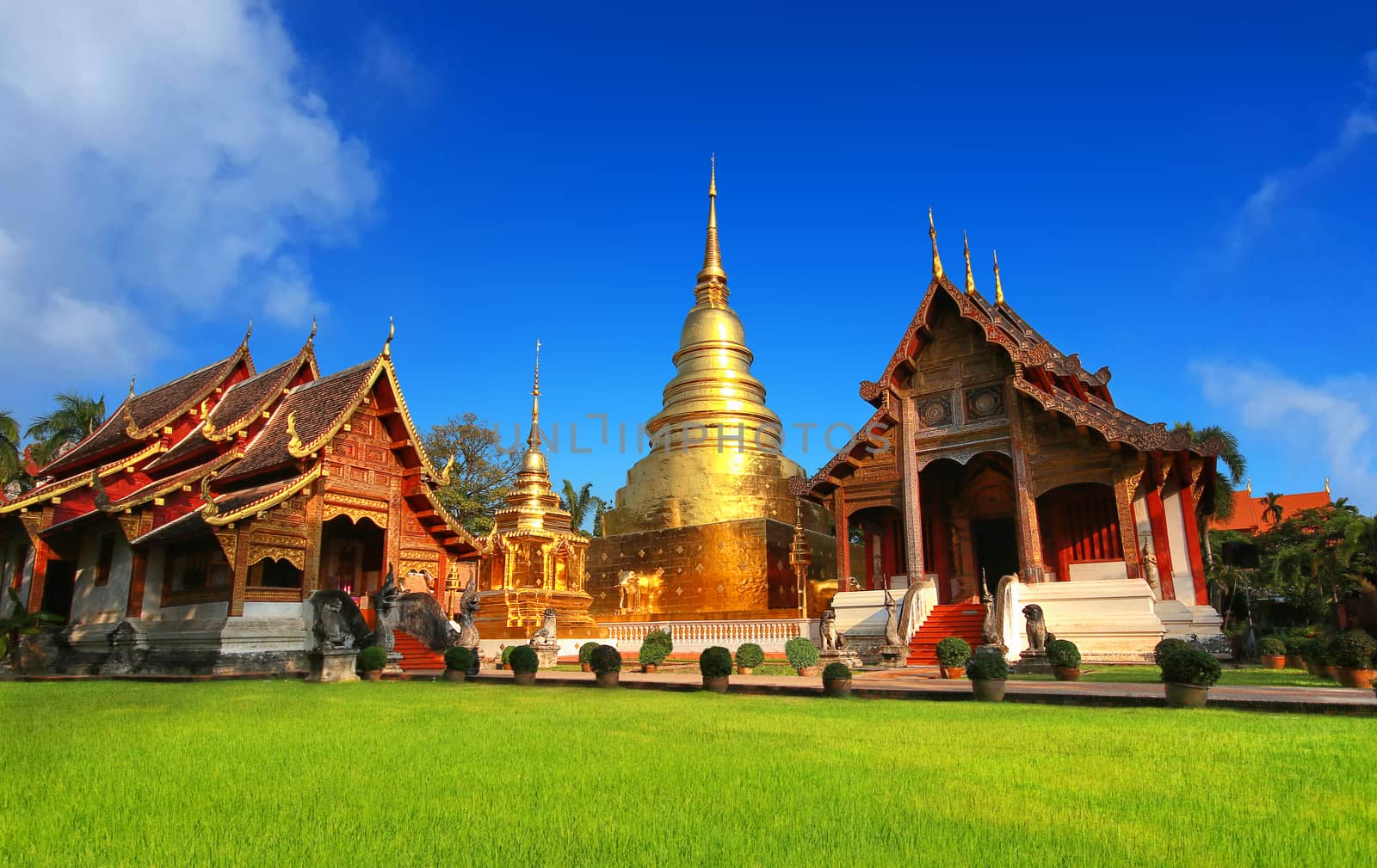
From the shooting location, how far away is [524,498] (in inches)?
1059

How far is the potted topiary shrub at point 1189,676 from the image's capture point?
807 cm

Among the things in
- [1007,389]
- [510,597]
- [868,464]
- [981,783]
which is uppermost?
[1007,389]

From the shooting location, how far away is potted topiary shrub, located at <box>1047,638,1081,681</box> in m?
12.5

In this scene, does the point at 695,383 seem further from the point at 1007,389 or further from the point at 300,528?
the point at 300,528

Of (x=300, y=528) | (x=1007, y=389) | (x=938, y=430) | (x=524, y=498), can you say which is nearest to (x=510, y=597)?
(x=524, y=498)

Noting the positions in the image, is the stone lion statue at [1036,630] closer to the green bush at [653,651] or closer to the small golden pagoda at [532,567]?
the green bush at [653,651]

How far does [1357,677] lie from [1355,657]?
29cm

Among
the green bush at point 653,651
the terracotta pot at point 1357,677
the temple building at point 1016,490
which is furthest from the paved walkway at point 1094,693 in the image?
the temple building at point 1016,490

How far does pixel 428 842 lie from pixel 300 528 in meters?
14.6

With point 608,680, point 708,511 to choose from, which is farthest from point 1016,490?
point 608,680

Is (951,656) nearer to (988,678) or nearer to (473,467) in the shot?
(988,678)

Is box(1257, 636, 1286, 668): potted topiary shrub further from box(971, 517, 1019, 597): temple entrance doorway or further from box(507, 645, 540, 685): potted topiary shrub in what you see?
box(507, 645, 540, 685): potted topiary shrub

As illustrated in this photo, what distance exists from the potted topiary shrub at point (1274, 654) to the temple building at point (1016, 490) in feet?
4.47

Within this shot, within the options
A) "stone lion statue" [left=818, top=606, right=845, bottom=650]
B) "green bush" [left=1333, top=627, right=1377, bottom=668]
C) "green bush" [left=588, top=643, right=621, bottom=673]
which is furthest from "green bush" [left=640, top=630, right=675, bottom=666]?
"green bush" [left=1333, top=627, right=1377, bottom=668]
